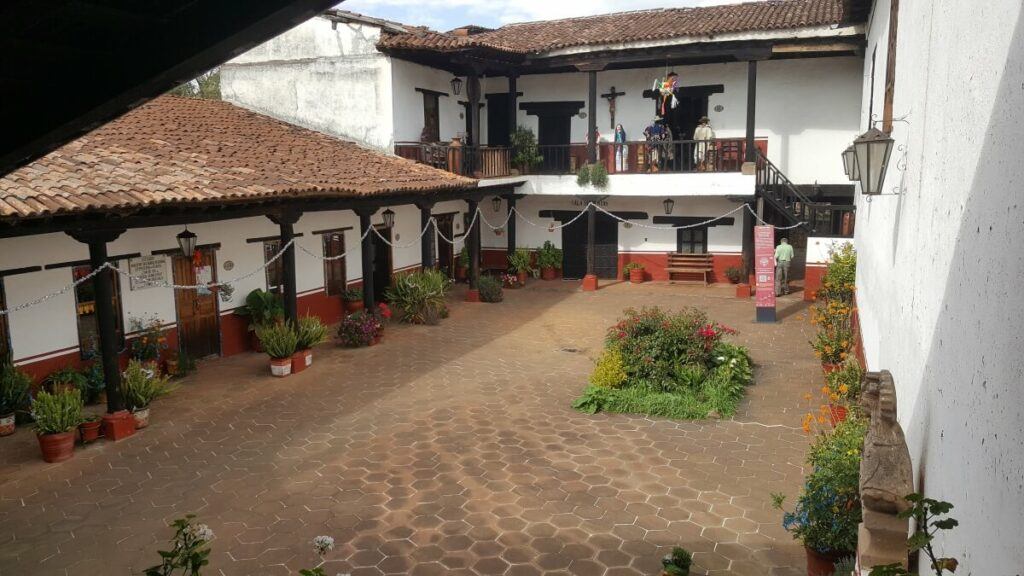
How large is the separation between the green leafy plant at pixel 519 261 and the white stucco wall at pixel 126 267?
5.24 meters

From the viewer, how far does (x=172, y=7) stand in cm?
281

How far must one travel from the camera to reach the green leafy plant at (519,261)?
74.9 feet

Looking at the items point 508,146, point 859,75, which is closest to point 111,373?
point 508,146

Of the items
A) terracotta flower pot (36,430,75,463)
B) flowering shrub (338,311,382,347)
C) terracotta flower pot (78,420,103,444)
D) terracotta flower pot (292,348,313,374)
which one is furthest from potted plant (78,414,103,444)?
flowering shrub (338,311,382,347)

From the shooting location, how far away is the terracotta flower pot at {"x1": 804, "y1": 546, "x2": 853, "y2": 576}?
5.70 m

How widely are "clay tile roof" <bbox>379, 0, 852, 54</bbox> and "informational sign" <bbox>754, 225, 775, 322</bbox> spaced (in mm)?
4980

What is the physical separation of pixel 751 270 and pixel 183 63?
20.1 meters

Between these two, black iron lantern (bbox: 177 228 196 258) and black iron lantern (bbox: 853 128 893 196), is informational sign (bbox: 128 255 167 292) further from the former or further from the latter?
black iron lantern (bbox: 853 128 893 196)

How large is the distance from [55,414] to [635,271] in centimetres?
1670

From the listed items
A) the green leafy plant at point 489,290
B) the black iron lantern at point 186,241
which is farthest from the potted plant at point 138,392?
the green leafy plant at point 489,290

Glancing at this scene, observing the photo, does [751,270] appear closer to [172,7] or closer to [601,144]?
[601,144]

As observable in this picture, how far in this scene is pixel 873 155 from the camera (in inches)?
265

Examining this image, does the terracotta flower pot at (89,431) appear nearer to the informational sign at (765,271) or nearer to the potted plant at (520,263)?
the informational sign at (765,271)

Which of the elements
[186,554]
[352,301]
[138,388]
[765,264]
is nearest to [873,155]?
[186,554]
